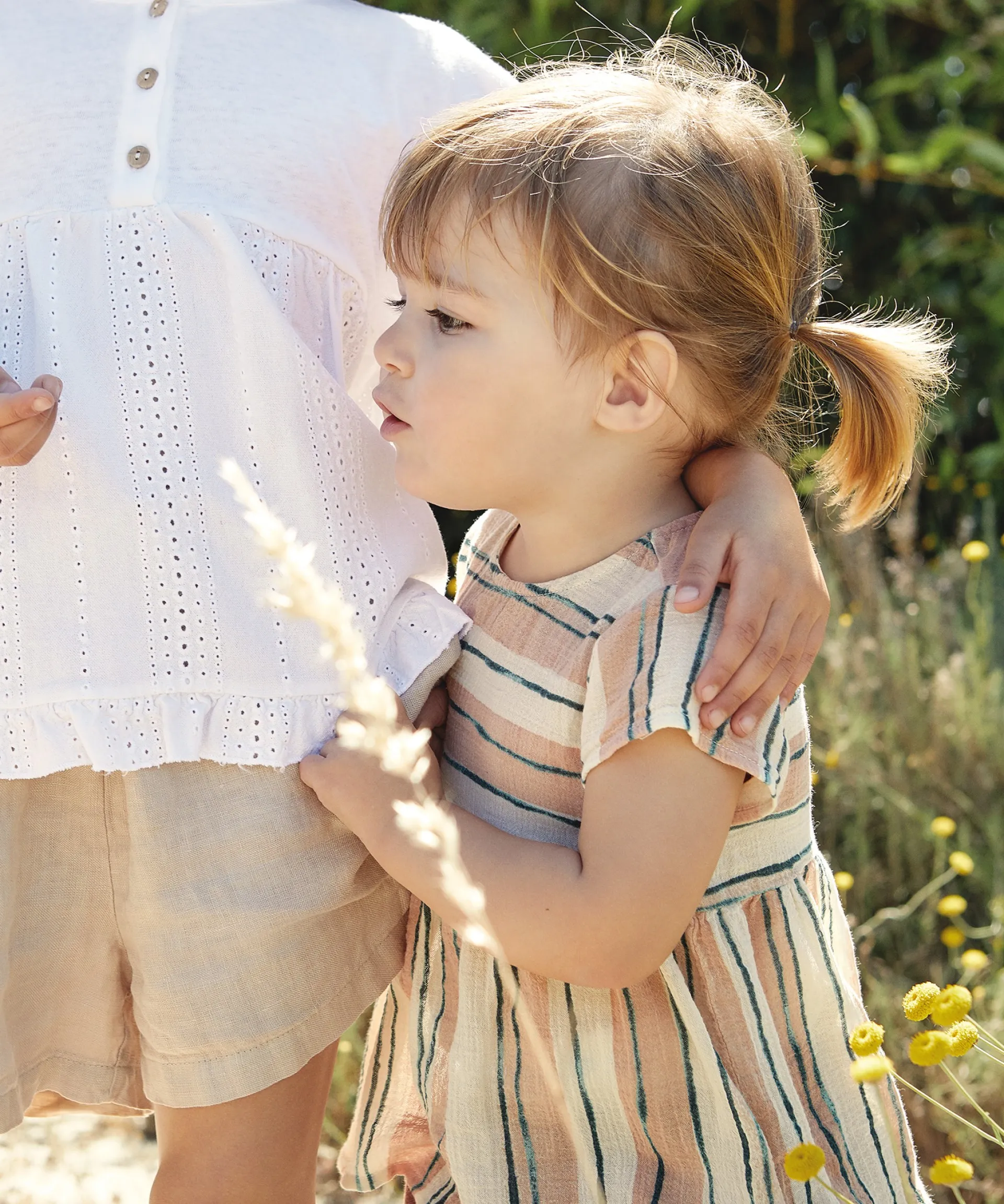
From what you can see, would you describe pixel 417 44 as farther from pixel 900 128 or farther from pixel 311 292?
pixel 900 128

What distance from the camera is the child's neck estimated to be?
1.54 metres

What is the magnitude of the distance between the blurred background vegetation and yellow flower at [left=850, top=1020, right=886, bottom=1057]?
3.87 ft

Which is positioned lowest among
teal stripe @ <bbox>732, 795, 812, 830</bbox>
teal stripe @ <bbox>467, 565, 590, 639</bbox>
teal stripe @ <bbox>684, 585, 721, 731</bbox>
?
teal stripe @ <bbox>732, 795, 812, 830</bbox>

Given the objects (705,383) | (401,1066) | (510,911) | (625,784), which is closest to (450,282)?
(705,383)

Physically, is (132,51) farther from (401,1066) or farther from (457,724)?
(401,1066)

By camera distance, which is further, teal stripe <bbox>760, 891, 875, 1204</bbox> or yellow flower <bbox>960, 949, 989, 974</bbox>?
yellow flower <bbox>960, 949, 989, 974</bbox>

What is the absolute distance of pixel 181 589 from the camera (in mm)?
1434

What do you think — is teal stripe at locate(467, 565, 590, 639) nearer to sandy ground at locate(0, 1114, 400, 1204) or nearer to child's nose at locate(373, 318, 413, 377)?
child's nose at locate(373, 318, 413, 377)

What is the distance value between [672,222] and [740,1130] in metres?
0.96

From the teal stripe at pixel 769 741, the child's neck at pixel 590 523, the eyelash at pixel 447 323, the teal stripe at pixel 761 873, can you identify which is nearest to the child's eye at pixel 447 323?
the eyelash at pixel 447 323

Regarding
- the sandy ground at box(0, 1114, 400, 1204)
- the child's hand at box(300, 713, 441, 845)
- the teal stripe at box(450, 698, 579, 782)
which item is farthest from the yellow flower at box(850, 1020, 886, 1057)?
the sandy ground at box(0, 1114, 400, 1204)

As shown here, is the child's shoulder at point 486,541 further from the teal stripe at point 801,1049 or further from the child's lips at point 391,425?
the teal stripe at point 801,1049

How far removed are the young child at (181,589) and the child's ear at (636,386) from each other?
5.2 inches

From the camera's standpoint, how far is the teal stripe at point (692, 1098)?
55.7 inches
